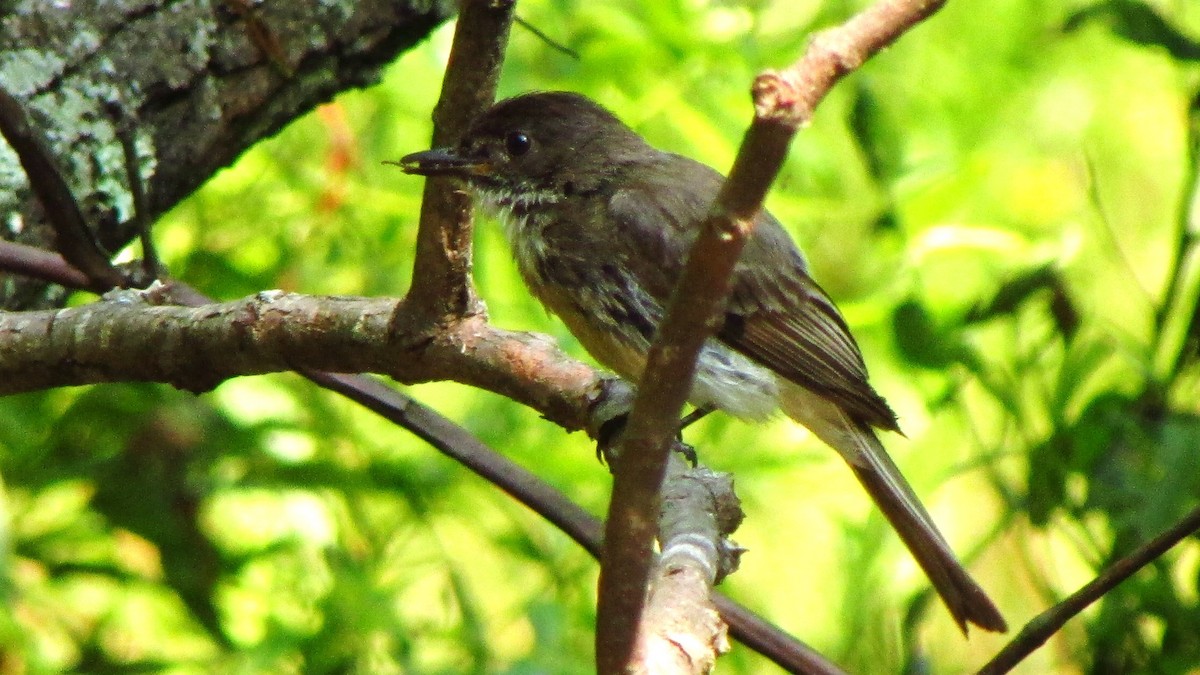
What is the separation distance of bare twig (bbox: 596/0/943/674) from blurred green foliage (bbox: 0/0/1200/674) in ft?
5.27

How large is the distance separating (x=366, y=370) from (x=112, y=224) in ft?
3.10

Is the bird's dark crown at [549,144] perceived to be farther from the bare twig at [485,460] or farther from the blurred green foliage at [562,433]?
the bare twig at [485,460]

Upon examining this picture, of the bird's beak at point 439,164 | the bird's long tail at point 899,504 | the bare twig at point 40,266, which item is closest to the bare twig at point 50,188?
the bare twig at point 40,266

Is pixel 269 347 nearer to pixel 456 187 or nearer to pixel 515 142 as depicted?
pixel 456 187

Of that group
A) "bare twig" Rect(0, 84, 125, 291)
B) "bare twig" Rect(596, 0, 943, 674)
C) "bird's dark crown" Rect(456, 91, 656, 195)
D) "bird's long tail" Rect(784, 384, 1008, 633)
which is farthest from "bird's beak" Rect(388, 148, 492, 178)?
"bare twig" Rect(596, 0, 943, 674)

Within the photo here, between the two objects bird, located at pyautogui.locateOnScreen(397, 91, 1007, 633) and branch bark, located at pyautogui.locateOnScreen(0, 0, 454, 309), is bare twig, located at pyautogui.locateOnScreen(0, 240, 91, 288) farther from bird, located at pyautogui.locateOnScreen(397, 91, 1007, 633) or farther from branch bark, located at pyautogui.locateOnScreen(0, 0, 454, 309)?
bird, located at pyautogui.locateOnScreen(397, 91, 1007, 633)

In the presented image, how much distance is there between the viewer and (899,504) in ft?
11.6

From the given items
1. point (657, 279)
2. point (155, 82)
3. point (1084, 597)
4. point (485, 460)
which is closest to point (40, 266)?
point (155, 82)

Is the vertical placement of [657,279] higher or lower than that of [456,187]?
higher

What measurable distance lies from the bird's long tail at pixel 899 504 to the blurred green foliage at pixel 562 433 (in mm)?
106

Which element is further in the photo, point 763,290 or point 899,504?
point 763,290

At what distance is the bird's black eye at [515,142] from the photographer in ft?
12.4

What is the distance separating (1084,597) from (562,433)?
2078 mm

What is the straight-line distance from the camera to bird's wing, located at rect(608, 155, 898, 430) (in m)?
3.46
